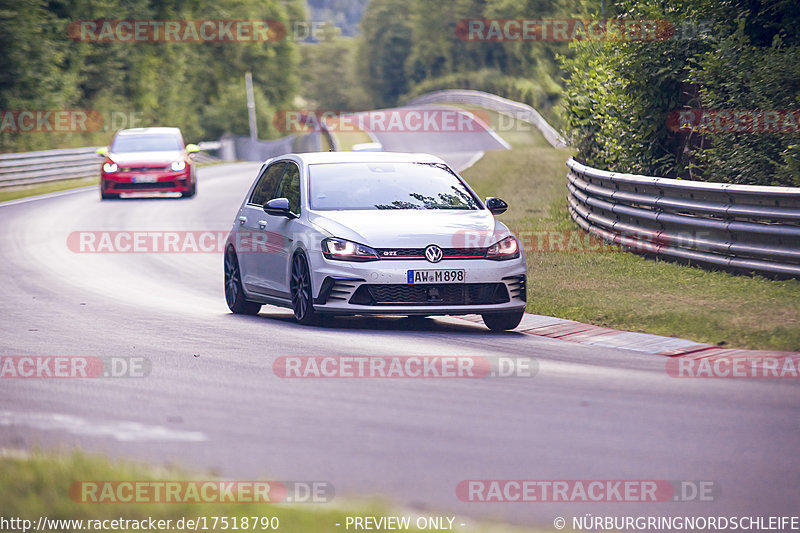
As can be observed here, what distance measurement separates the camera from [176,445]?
6309 mm

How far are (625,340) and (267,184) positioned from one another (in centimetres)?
461

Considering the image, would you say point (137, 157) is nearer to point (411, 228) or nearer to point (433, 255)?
point (411, 228)

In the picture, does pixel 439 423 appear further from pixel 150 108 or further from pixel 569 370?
pixel 150 108

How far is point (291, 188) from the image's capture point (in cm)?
1235

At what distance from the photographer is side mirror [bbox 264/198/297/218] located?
11.7m

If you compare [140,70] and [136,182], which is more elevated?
[136,182]

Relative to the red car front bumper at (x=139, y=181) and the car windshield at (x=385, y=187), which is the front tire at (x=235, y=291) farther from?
the red car front bumper at (x=139, y=181)

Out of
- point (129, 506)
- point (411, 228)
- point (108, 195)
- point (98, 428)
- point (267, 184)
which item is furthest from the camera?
point (108, 195)

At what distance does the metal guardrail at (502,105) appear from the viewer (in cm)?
5773

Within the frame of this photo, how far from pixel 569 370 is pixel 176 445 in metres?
3.36

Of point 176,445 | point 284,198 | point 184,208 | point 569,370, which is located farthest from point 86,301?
point 184,208
